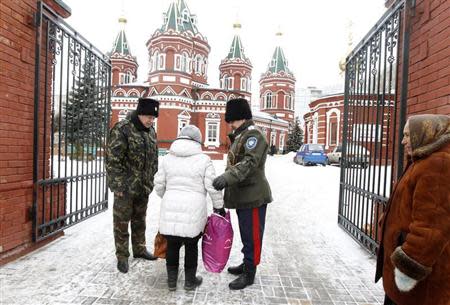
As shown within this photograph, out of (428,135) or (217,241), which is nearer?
(428,135)

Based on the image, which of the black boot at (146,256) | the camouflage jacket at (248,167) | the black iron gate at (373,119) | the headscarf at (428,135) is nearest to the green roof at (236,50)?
the black iron gate at (373,119)

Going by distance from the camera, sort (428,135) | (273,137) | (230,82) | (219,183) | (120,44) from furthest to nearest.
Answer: (273,137) → (230,82) → (120,44) → (219,183) → (428,135)

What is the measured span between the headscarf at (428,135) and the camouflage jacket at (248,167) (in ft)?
5.08

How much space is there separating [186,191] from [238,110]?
1.03 m

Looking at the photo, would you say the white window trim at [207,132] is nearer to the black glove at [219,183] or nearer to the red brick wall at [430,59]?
the red brick wall at [430,59]

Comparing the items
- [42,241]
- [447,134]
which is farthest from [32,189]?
[447,134]

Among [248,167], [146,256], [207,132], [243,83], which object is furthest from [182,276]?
[243,83]

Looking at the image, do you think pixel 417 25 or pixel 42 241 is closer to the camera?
pixel 417 25

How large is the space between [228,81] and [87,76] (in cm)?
Answer: 3943

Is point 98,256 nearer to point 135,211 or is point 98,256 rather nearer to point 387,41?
point 135,211

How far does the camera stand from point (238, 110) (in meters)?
3.63

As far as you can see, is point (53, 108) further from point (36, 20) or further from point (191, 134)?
point (191, 134)

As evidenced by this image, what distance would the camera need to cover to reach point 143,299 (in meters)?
3.24

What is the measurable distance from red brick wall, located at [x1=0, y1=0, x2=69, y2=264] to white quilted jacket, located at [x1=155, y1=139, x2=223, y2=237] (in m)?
2.08
